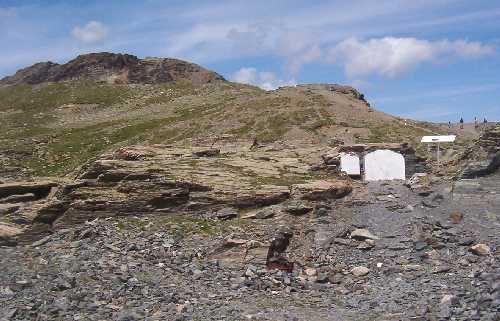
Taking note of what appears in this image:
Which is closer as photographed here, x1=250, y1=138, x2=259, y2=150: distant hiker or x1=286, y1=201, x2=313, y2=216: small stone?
x1=286, y1=201, x2=313, y2=216: small stone

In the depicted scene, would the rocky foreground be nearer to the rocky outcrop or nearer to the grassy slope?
the rocky outcrop

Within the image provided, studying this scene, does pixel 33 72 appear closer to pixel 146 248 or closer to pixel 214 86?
pixel 214 86

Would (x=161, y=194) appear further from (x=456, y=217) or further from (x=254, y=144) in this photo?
(x=254, y=144)

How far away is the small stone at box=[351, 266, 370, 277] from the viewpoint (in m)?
21.3

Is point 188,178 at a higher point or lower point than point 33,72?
lower

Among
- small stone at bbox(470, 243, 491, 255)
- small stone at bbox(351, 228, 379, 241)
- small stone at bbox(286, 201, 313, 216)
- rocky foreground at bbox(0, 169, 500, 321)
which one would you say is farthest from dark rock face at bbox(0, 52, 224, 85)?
small stone at bbox(470, 243, 491, 255)

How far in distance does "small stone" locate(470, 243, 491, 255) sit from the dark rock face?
10594 centimetres

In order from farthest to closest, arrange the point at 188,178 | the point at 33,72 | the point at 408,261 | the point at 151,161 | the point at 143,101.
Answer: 1. the point at 33,72
2. the point at 143,101
3. the point at 151,161
4. the point at 188,178
5. the point at 408,261

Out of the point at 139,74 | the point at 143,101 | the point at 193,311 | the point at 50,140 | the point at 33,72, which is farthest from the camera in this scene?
the point at 33,72

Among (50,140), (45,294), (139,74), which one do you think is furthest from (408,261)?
(139,74)

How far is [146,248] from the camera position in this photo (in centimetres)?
2253

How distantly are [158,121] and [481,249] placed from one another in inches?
2007

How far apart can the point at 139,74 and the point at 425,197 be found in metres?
107

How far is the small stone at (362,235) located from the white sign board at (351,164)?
24.4 ft
